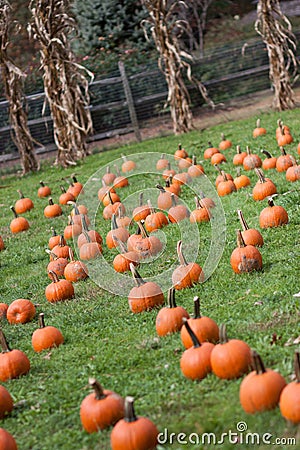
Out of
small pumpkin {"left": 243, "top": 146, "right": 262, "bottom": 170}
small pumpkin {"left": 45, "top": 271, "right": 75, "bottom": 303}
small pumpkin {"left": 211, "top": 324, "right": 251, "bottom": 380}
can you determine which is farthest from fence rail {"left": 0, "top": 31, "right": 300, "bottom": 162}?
small pumpkin {"left": 211, "top": 324, "right": 251, "bottom": 380}

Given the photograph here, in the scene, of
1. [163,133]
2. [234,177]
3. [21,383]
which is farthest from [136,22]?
[21,383]

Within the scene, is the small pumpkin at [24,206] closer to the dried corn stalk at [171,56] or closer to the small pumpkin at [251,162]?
the small pumpkin at [251,162]

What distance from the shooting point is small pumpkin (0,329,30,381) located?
446 cm

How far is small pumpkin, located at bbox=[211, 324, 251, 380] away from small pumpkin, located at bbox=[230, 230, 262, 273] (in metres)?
1.72

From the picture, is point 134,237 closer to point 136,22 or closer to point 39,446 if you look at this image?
point 39,446

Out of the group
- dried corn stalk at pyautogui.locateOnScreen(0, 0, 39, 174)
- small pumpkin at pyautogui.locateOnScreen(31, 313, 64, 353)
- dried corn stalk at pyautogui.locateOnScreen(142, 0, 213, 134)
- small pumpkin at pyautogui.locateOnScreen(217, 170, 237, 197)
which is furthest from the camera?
dried corn stalk at pyautogui.locateOnScreen(142, 0, 213, 134)

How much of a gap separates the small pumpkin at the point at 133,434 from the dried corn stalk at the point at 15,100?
1080 centimetres

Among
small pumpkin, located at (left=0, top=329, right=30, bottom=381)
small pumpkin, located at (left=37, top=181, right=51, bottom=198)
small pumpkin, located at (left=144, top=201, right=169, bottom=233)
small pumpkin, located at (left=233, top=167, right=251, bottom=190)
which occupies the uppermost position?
small pumpkin, located at (left=0, top=329, right=30, bottom=381)

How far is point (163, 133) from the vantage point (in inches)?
613

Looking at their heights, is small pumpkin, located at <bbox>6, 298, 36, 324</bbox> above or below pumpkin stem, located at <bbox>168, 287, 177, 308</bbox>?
below

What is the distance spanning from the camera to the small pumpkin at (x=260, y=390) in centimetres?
336

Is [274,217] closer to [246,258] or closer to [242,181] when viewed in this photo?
[246,258]

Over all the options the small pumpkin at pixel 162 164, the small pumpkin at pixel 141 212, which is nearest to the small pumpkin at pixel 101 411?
the small pumpkin at pixel 141 212

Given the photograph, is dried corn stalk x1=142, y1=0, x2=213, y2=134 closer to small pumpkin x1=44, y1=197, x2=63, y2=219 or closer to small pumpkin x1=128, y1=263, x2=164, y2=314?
small pumpkin x1=44, y1=197, x2=63, y2=219
